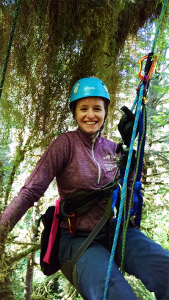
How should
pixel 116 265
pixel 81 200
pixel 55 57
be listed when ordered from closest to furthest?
pixel 116 265 → pixel 81 200 → pixel 55 57

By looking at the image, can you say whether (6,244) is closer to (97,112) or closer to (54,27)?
(97,112)

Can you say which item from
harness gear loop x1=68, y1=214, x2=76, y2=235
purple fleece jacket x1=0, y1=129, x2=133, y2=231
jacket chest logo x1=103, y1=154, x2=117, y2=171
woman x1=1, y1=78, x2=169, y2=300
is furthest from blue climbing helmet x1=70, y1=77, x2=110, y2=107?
harness gear loop x1=68, y1=214, x2=76, y2=235

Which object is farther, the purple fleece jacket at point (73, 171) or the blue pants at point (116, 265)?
the purple fleece jacket at point (73, 171)

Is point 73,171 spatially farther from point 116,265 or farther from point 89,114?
point 116,265

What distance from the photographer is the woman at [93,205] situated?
1297mm

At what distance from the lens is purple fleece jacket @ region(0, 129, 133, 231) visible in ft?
4.98

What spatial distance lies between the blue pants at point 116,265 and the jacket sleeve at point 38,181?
517 millimetres

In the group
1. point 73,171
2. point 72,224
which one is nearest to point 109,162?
point 73,171

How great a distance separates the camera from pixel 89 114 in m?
1.92

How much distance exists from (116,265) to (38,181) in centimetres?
87

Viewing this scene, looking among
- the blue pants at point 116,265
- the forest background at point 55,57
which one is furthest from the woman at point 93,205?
the forest background at point 55,57

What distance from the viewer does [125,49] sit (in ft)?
8.80

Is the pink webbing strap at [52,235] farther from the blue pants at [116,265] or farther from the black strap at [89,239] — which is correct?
the black strap at [89,239]

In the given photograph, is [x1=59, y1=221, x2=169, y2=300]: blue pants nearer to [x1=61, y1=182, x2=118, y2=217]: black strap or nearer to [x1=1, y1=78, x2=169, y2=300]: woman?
[x1=1, y1=78, x2=169, y2=300]: woman
